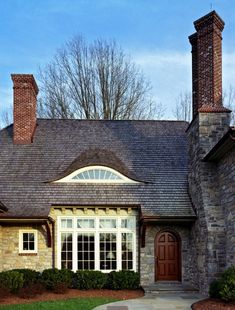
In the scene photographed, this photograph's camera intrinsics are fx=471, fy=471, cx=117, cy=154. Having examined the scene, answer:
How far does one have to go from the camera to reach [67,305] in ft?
38.9

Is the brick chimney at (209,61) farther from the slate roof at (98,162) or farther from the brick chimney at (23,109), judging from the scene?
the brick chimney at (23,109)

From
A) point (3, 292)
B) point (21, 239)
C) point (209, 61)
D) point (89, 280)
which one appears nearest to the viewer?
point (3, 292)

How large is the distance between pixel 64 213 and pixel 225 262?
18.6 ft

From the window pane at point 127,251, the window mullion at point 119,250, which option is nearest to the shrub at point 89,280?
the window mullion at point 119,250

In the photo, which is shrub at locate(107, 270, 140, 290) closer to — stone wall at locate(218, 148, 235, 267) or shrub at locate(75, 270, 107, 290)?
shrub at locate(75, 270, 107, 290)

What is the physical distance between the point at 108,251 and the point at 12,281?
366 cm

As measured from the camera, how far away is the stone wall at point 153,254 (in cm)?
1567

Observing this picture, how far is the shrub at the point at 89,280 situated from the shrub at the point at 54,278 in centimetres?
36

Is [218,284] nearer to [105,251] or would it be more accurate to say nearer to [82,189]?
[105,251]

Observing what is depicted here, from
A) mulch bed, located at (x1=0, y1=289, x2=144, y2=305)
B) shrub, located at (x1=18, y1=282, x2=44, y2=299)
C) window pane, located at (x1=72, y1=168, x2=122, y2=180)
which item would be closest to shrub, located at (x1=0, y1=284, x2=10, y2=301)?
mulch bed, located at (x1=0, y1=289, x2=144, y2=305)

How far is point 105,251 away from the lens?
15961 millimetres

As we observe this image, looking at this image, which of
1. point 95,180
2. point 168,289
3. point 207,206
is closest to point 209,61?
point 207,206

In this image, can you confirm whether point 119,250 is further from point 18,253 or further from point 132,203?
point 18,253

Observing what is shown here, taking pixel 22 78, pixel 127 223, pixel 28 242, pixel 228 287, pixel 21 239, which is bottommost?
pixel 228 287
